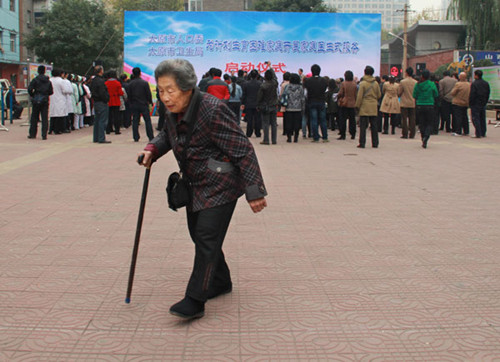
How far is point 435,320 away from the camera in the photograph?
381 centimetres

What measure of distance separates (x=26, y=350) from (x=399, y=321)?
2.12m

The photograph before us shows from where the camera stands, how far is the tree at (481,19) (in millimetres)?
45875

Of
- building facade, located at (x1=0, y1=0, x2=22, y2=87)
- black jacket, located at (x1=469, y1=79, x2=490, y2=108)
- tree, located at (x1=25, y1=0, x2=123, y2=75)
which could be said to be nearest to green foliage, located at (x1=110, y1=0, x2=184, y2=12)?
building facade, located at (x1=0, y1=0, x2=22, y2=87)

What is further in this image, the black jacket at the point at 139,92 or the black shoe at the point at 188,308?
the black jacket at the point at 139,92

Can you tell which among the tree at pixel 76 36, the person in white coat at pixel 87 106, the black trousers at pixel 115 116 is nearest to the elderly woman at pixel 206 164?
the black trousers at pixel 115 116

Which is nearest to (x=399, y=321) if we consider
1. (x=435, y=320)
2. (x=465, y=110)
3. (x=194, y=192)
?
(x=435, y=320)

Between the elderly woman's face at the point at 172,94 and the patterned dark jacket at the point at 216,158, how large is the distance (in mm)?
56

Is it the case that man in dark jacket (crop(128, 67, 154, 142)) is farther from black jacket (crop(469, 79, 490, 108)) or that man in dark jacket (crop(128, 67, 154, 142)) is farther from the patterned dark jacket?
the patterned dark jacket

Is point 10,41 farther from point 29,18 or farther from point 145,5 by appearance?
point 145,5

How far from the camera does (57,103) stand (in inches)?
640

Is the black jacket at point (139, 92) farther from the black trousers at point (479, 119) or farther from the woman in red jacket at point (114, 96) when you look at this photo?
the black trousers at point (479, 119)

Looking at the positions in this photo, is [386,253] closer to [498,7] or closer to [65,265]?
[65,265]

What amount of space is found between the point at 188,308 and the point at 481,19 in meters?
48.6

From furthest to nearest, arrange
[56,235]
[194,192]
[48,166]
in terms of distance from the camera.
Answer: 1. [48,166]
2. [56,235]
3. [194,192]
